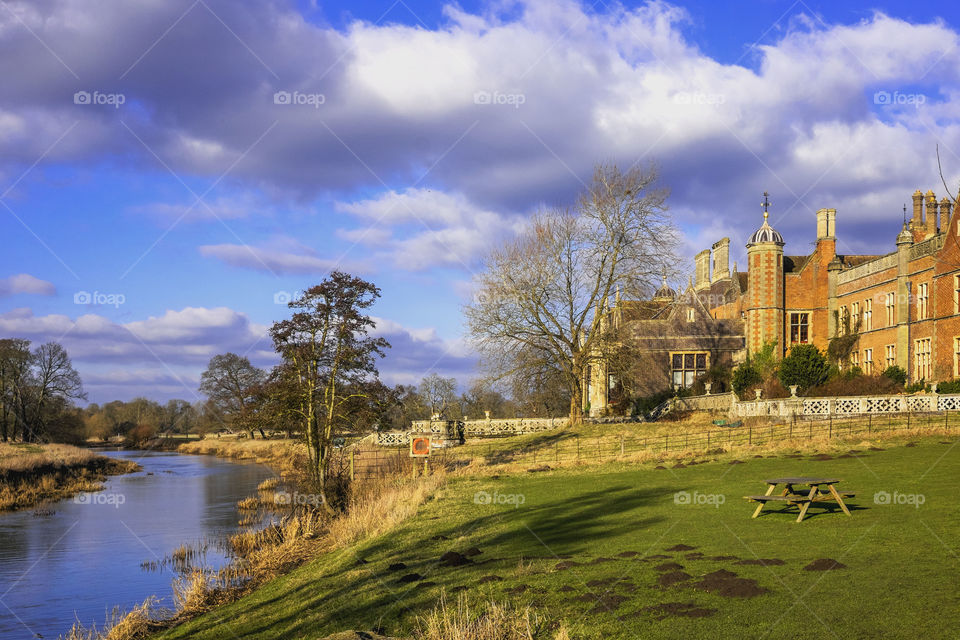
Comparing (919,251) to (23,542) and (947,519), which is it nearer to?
(947,519)

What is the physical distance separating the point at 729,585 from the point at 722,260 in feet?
213

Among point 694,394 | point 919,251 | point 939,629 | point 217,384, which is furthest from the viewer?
point 217,384

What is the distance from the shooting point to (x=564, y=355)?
46.8 metres

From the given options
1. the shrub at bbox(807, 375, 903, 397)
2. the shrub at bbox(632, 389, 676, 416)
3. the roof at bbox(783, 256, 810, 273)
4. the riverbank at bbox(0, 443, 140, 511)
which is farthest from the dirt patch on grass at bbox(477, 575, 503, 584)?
the roof at bbox(783, 256, 810, 273)

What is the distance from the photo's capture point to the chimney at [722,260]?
71.3 meters

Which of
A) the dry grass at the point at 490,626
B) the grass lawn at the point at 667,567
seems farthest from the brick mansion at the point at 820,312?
the dry grass at the point at 490,626

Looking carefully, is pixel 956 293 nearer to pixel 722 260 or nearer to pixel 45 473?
pixel 722 260

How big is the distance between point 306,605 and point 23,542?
16.6 meters

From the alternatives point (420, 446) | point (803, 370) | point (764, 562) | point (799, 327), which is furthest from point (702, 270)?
point (764, 562)

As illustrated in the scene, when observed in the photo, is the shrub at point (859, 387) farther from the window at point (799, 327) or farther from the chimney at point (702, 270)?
the chimney at point (702, 270)

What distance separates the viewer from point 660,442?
3550 cm

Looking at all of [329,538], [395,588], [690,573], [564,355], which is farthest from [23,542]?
[564,355]

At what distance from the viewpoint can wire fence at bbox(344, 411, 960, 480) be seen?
29.8 m

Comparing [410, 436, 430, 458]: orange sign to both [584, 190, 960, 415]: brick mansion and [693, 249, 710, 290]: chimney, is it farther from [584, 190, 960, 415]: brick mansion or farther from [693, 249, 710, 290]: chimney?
[693, 249, 710, 290]: chimney
